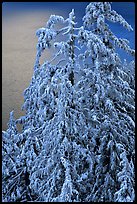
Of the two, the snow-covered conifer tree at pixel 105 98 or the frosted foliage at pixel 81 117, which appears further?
the snow-covered conifer tree at pixel 105 98

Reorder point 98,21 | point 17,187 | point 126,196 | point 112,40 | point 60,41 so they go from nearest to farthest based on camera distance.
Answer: point 126,196
point 60,41
point 98,21
point 112,40
point 17,187

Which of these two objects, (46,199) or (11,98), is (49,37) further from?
(11,98)

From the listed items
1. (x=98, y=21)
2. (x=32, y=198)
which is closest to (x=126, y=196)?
(x=32, y=198)

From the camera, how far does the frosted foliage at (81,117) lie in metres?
6.54

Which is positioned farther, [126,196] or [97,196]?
[97,196]

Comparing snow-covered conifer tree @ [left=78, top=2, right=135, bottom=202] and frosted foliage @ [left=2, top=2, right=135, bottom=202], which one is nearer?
frosted foliage @ [left=2, top=2, right=135, bottom=202]

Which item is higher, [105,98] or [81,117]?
[105,98]

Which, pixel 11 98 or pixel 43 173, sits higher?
pixel 11 98

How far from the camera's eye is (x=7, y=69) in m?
12.1

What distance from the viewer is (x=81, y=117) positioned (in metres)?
6.74

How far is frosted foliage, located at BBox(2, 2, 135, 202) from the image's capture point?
257 inches

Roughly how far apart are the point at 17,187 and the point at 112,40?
472 centimetres

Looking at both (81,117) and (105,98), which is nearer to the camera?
(81,117)

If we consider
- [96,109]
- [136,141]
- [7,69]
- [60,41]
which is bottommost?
[136,141]
